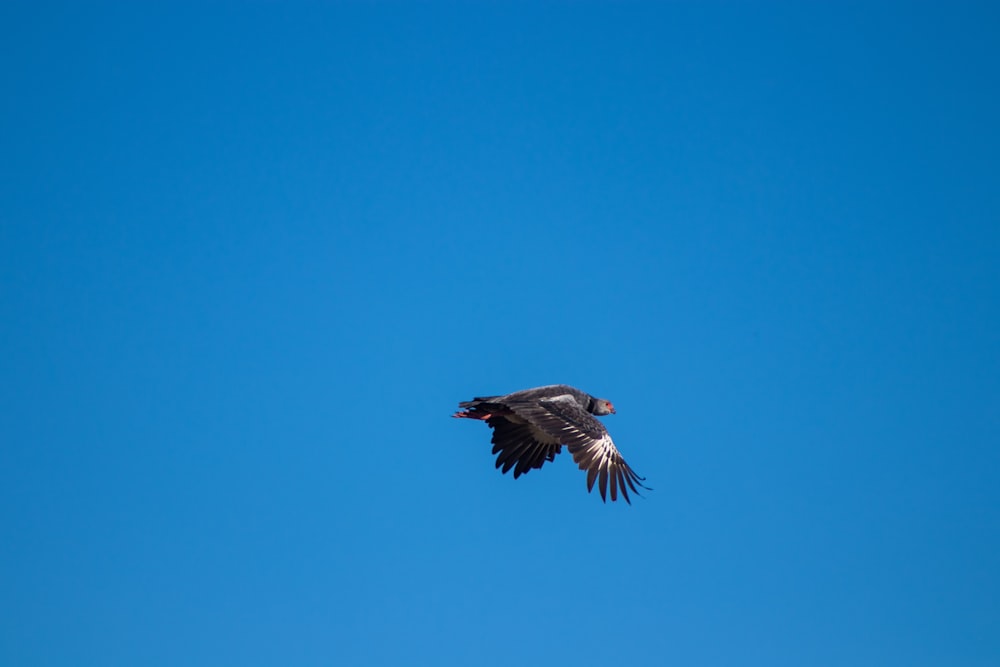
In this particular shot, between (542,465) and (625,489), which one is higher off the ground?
(542,465)

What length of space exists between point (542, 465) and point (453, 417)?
328 centimetres

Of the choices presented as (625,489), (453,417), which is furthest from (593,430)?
(453,417)

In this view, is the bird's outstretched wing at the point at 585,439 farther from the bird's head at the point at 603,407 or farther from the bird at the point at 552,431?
the bird's head at the point at 603,407

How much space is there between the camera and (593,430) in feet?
99.2

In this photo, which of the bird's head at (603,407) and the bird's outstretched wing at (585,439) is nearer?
the bird's outstretched wing at (585,439)

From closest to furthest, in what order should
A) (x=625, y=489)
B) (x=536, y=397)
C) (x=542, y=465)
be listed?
(x=625, y=489), (x=536, y=397), (x=542, y=465)

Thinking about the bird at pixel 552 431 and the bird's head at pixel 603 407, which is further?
the bird's head at pixel 603 407

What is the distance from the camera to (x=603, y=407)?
115 ft

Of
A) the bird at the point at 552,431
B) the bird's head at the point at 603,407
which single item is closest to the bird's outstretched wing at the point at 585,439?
the bird at the point at 552,431

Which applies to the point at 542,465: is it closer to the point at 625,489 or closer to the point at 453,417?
the point at 453,417

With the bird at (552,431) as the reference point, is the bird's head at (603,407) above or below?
above

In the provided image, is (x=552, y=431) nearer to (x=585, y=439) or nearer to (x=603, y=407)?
(x=585, y=439)

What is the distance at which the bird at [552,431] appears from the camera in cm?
2920

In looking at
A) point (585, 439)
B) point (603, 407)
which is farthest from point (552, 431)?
point (603, 407)
